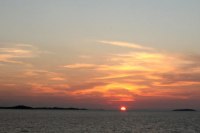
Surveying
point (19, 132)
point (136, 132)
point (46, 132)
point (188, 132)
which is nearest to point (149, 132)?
point (136, 132)

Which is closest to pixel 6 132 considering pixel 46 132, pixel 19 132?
pixel 19 132

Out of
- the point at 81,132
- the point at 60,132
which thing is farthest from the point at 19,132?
the point at 81,132

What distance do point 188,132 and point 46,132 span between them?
3248cm

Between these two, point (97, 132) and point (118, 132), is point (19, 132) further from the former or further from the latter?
point (118, 132)

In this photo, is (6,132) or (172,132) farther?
(172,132)

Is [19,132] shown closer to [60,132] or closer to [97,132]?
[60,132]

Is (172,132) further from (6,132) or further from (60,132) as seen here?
(6,132)

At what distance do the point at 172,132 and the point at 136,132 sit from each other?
8.63m

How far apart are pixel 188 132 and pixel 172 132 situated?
3607mm

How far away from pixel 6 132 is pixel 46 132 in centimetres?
872

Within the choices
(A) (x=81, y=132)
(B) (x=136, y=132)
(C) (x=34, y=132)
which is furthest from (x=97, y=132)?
(C) (x=34, y=132)

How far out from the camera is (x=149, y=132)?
78.1 meters

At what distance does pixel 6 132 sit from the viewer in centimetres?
7431

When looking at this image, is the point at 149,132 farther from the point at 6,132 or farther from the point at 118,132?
the point at 6,132
